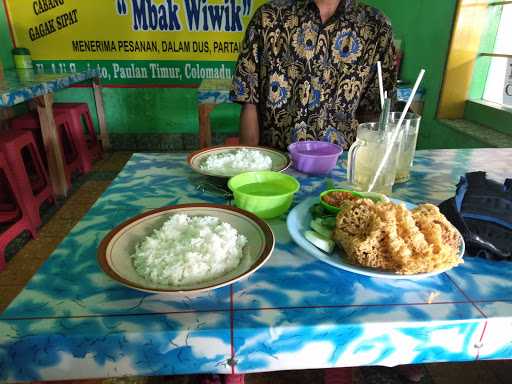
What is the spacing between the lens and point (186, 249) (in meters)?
0.77

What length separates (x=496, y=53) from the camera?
100.0 inches

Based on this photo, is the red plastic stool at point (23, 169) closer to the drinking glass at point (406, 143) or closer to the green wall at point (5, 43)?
the green wall at point (5, 43)

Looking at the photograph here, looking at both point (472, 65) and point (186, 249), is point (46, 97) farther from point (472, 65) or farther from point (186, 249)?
point (472, 65)

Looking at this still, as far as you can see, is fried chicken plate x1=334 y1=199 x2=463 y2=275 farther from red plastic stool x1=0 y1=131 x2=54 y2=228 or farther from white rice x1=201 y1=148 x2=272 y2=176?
red plastic stool x1=0 y1=131 x2=54 y2=228

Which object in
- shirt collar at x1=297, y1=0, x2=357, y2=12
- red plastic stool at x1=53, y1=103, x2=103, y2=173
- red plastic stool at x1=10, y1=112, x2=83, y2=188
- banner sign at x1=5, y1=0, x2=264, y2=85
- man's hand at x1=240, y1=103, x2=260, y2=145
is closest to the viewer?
shirt collar at x1=297, y1=0, x2=357, y2=12

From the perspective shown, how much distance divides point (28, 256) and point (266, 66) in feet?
6.53

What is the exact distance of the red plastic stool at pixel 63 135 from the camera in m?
3.37

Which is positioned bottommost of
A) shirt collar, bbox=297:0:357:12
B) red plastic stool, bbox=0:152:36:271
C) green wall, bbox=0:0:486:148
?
red plastic stool, bbox=0:152:36:271

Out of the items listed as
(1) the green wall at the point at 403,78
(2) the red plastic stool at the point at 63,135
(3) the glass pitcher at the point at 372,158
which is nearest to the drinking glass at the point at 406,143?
(3) the glass pitcher at the point at 372,158

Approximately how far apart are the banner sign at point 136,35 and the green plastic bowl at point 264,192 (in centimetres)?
327

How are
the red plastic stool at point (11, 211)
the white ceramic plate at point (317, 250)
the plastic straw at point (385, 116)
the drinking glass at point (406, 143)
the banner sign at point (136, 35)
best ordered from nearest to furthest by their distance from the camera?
1. the white ceramic plate at point (317, 250)
2. the plastic straw at point (385, 116)
3. the drinking glass at point (406, 143)
4. the red plastic stool at point (11, 211)
5. the banner sign at point (136, 35)

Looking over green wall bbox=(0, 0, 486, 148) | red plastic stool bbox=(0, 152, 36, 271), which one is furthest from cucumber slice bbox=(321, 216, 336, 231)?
red plastic stool bbox=(0, 152, 36, 271)

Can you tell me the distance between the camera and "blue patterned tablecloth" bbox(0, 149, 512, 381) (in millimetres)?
625

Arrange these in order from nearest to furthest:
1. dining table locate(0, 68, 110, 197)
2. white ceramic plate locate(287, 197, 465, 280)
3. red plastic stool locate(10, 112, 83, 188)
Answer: white ceramic plate locate(287, 197, 465, 280) → dining table locate(0, 68, 110, 197) → red plastic stool locate(10, 112, 83, 188)
